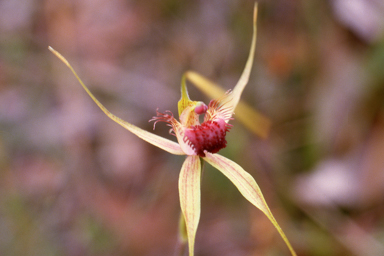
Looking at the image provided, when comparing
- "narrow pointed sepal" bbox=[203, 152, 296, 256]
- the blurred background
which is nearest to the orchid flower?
"narrow pointed sepal" bbox=[203, 152, 296, 256]

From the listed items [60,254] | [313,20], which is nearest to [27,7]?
[60,254]

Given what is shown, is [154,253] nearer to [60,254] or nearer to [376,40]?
[60,254]

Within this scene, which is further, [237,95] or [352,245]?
[352,245]

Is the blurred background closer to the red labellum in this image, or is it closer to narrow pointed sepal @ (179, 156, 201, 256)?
the red labellum

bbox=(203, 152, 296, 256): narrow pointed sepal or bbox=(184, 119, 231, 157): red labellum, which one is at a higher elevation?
bbox=(184, 119, 231, 157): red labellum

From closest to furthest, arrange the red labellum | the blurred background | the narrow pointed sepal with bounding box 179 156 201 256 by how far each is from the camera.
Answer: the narrow pointed sepal with bounding box 179 156 201 256 < the red labellum < the blurred background

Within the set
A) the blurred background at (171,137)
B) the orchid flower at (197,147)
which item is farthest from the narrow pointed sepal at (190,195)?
the blurred background at (171,137)

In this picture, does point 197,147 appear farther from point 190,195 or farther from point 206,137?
point 190,195

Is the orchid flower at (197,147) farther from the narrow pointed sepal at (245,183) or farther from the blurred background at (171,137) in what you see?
the blurred background at (171,137)
